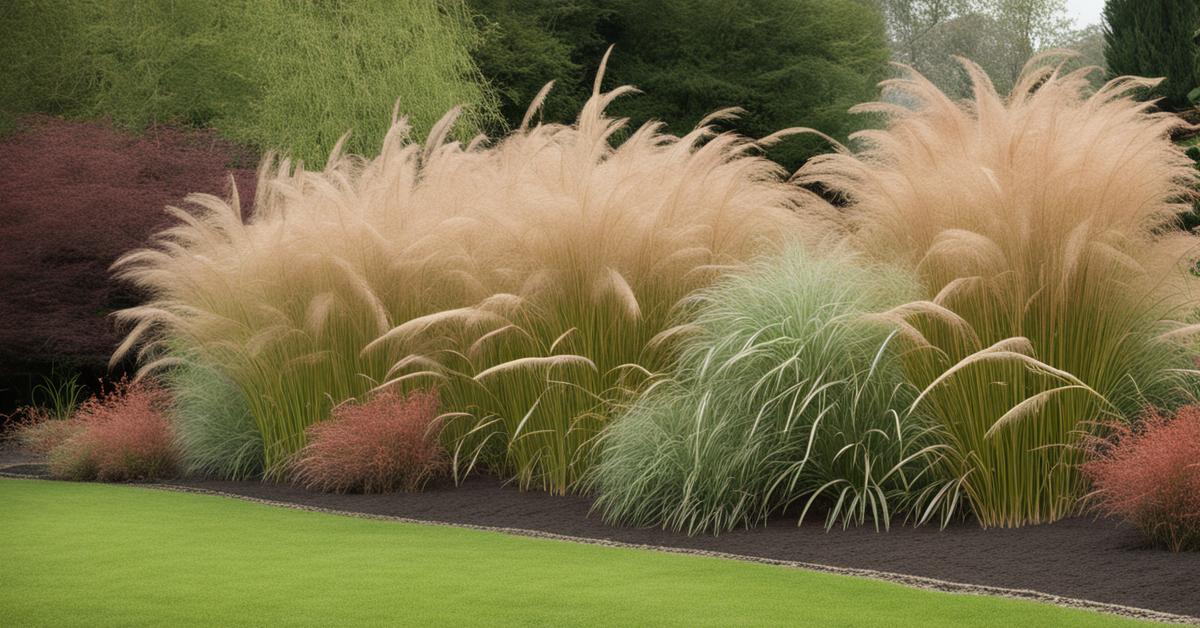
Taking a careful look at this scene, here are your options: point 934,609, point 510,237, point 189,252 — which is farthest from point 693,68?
point 934,609

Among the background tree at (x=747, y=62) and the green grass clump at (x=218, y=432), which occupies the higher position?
the background tree at (x=747, y=62)

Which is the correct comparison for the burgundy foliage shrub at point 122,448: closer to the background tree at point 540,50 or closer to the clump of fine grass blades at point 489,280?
the clump of fine grass blades at point 489,280

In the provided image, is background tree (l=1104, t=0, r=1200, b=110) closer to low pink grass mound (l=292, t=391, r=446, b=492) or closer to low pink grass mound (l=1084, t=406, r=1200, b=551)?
low pink grass mound (l=292, t=391, r=446, b=492)

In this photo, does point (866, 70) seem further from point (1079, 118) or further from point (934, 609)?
point (934, 609)

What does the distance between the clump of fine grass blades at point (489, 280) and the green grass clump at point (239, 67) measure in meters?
7.85

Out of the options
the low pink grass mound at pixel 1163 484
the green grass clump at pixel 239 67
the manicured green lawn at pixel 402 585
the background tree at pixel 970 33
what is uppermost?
the background tree at pixel 970 33

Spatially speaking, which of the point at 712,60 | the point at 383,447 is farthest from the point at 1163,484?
the point at 712,60

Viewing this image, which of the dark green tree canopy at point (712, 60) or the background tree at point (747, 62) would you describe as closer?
the dark green tree canopy at point (712, 60)

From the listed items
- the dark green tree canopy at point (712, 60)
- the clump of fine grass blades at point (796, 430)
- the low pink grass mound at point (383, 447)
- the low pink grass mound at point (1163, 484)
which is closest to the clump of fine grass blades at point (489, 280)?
the low pink grass mound at point (383, 447)

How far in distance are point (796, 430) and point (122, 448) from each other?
6212 millimetres

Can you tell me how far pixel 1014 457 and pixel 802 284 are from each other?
4.81 feet

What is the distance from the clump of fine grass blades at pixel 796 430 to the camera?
645 centimetres

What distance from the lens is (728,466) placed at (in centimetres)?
653

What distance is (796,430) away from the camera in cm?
658
